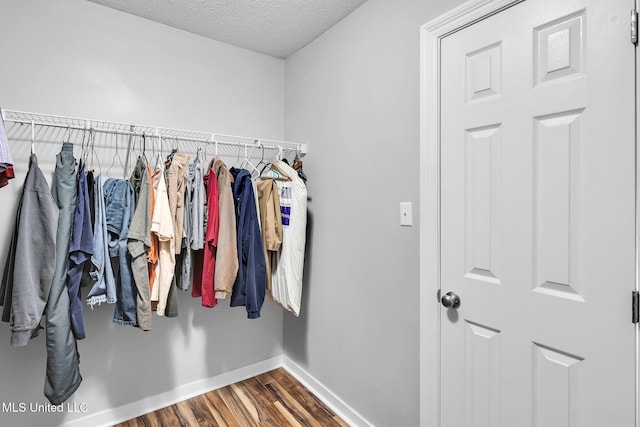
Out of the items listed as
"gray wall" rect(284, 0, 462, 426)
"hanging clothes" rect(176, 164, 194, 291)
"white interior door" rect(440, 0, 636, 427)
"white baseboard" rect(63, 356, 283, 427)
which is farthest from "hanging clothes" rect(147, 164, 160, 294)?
"white interior door" rect(440, 0, 636, 427)

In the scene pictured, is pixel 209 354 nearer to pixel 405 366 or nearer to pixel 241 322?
pixel 241 322

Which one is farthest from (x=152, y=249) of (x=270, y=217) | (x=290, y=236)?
(x=290, y=236)

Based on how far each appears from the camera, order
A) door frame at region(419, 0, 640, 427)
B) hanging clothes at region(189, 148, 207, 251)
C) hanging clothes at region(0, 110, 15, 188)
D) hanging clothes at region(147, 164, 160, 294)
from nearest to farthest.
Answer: hanging clothes at region(0, 110, 15, 188) < door frame at region(419, 0, 640, 427) < hanging clothes at region(147, 164, 160, 294) < hanging clothes at region(189, 148, 207, 251)

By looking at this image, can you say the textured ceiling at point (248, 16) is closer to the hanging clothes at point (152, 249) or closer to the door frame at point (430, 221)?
the door frame at point (430, 221)

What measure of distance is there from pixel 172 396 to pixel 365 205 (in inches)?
69.3

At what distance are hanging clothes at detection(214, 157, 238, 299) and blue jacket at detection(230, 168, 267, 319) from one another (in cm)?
5

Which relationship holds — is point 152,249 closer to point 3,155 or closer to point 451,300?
point 3,155

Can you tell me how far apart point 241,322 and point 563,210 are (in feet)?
6.89

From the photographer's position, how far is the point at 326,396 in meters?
2.21

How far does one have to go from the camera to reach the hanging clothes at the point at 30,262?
1455 mm

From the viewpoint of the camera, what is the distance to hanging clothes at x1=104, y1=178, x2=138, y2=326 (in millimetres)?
1687

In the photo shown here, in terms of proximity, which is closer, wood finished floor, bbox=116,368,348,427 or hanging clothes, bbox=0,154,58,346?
hanging clothes, bbox=0,154,58,346

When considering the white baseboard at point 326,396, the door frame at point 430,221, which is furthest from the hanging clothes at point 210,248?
the door frame at point 430,221

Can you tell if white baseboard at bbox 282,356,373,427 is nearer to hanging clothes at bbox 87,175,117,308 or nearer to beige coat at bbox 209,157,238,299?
beige coat at bbox 209,157,238,299
